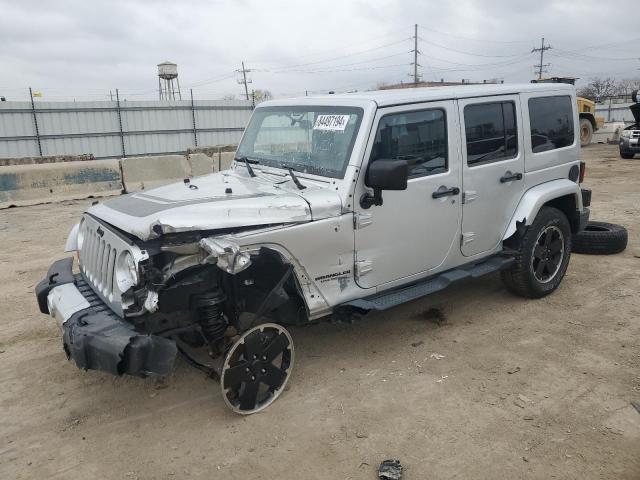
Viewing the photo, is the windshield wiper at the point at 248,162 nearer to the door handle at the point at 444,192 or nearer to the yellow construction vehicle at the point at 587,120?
the door handle at the point at 444,192

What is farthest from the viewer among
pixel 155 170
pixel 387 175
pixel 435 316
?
pixel 155 170


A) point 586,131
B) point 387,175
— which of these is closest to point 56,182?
point 387,175

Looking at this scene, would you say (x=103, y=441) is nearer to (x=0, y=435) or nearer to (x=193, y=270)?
(x=0, y=435)

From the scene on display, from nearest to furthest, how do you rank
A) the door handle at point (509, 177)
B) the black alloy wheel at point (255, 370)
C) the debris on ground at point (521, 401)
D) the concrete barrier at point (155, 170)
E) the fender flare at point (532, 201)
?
1. the black alloy wheel at point (255, 370)
2. the debris on ground at point (521, 401)
3. the door handle at point (509, 177)
4. the fender flare at point (532, 201)
5. the concrete barrier at point (155, 170)

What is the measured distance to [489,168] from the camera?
15.1 feet

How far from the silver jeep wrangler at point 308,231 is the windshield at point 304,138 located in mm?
15

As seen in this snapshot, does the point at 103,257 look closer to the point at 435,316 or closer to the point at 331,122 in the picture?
the point at 331,122

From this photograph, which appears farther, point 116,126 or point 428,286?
point 116,126

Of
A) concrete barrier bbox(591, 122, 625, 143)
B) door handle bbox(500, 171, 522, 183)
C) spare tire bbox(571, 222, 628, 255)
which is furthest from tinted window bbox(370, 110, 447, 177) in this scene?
concrete barrier bbox(591, 122, 625, 143)

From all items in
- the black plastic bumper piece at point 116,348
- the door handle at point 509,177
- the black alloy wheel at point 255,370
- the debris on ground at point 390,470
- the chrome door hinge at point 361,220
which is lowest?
the debris on ground at point 390,470

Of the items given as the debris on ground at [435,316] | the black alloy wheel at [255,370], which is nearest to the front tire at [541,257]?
the debris on ground at [435,316]

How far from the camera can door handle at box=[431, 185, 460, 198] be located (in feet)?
13.8

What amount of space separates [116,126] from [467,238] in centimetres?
1965

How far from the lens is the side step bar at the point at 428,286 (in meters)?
3.92
